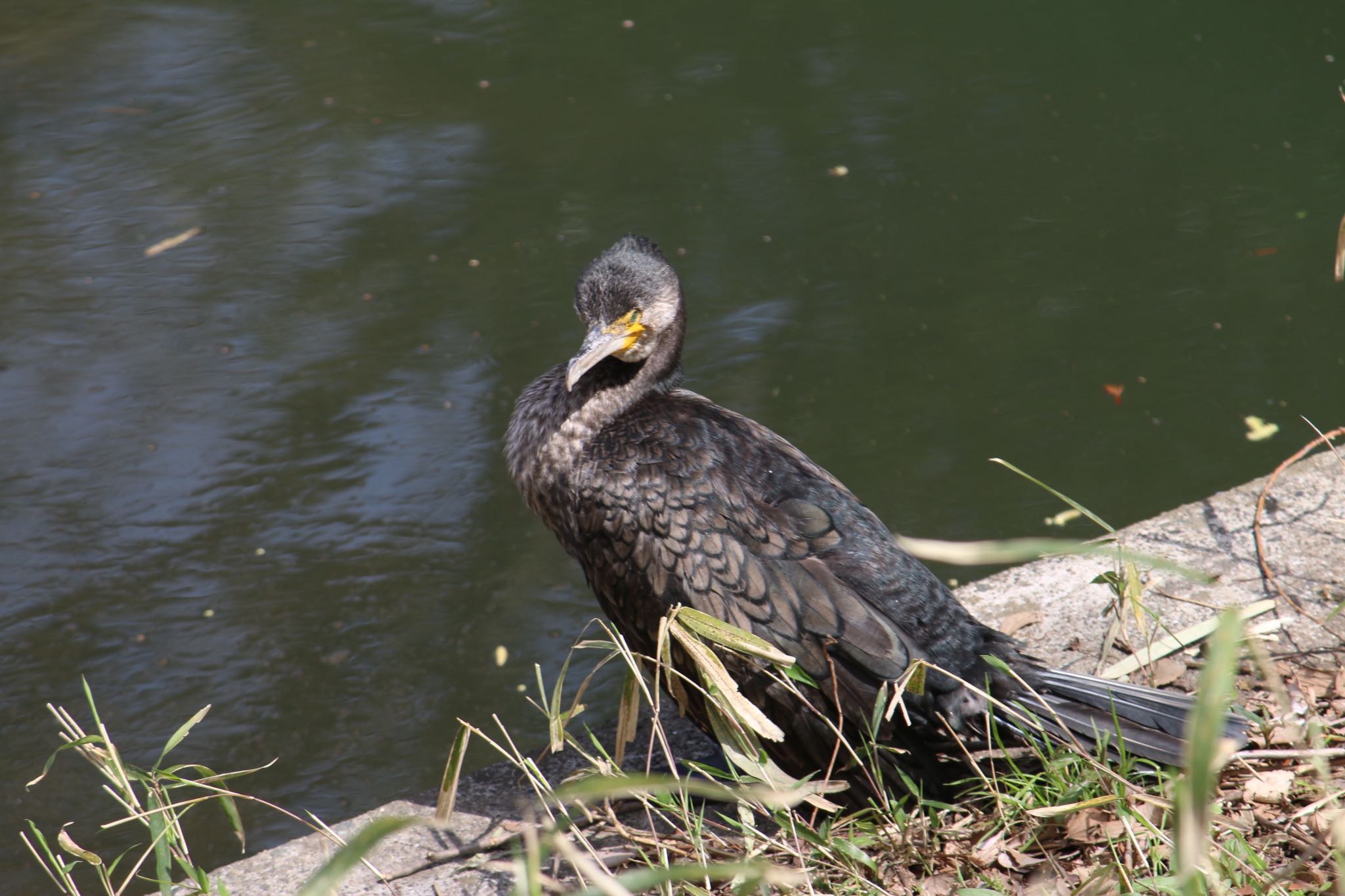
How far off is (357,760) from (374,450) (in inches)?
51.2

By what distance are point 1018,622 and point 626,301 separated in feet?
3.94

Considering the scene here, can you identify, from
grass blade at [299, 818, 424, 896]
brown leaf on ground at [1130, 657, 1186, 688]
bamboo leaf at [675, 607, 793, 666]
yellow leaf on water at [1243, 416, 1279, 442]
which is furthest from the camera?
yellow leaf on water at [1243, 416, 1279, 442]

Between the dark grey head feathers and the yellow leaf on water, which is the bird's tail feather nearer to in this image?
the dark grey head feathers

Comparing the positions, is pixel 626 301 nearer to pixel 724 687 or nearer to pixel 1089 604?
pixel 724 687

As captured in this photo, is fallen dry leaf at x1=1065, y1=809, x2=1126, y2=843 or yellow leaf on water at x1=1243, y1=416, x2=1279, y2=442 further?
yellow leaf on water at x1=1243, y1=416, x2=1279, y2=442

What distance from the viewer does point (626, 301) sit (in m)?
2.82

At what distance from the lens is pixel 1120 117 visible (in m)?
5.95

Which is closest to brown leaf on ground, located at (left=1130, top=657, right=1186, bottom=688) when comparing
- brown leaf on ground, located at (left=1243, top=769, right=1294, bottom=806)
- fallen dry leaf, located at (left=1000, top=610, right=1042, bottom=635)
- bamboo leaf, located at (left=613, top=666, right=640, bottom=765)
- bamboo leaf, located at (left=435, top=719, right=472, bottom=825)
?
fallen dry leaf, located at (left=1000, top=610, right=1042, bottom=635)

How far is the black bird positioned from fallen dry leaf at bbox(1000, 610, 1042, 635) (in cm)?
27

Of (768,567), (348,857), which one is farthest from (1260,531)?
(348,857)

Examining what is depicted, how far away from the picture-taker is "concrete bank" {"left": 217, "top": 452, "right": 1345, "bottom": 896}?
2.36m

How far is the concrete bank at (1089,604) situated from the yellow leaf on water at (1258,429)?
1.03m

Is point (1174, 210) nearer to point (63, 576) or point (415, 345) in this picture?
point (415, 345)

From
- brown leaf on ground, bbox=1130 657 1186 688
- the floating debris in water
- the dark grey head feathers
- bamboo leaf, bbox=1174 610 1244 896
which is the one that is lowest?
brown leaf on ground, bbox=1130 657 1186 688
